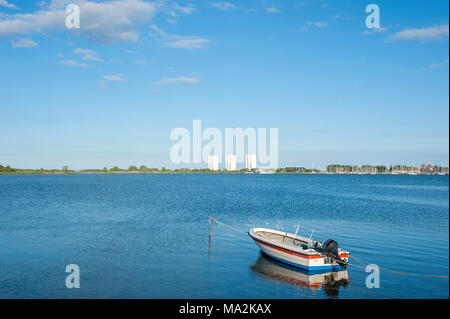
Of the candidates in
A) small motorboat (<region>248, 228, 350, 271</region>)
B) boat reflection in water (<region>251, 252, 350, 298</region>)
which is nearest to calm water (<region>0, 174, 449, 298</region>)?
boat reflection in water (<region>251, 252, 350, 298</region>)

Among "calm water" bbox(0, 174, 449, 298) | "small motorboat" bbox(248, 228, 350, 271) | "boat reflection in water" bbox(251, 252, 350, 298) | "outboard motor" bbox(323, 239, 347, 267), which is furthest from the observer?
"small motorboat" bbox(248, 228, 350, 271)

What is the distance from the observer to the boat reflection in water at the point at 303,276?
18.5m

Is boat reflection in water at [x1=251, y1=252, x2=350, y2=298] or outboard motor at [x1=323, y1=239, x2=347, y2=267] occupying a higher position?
outboard motor at [x1=323, y1=239, x2=347, y2=267]

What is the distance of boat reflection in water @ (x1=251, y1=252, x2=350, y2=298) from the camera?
60.5 feet

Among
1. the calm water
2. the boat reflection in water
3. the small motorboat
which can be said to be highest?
the small motorboat

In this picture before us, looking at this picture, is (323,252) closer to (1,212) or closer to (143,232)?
(143,232)

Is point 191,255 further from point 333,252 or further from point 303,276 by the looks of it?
point 333,252

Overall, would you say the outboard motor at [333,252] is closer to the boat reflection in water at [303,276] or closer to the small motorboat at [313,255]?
the small motorboat at [313,255]

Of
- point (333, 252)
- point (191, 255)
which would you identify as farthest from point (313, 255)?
point (191, 255)

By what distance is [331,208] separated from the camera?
5106 cm

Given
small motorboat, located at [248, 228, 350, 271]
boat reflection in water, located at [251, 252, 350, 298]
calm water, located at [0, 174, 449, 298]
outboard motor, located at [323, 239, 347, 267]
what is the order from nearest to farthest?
calm water, located at [0, 174, 449, 298] < boat reflection in water, located at [251, 252, 350, 298] < outboard motor, located at [323, 239, 347, 267] < small motorboat, located at [248, 228, 350, 271]

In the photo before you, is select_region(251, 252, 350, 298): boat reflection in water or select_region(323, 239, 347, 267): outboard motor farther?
select_region(323, 239, 347, 267): outboard motor

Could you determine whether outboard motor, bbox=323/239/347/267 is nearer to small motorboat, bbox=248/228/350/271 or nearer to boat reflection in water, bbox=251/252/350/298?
small motorboat, bbox=248/228/350/271
